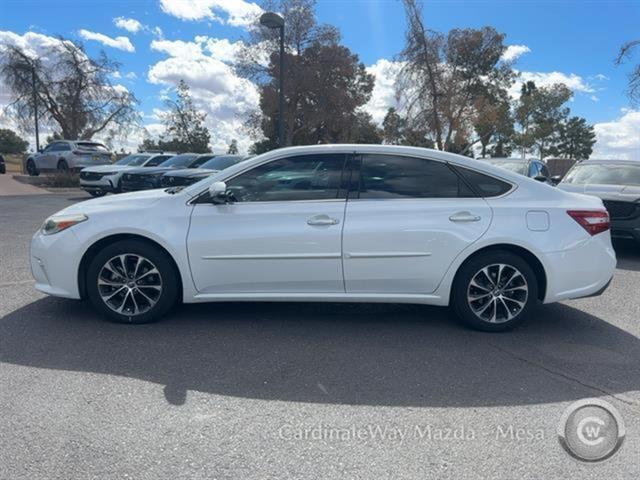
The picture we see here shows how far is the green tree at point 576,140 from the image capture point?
54.7 meters

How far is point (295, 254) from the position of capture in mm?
4320

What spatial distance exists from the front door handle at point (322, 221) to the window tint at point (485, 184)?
1.25 metres

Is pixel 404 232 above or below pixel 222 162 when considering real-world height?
below

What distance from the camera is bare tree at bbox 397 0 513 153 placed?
2184 cm

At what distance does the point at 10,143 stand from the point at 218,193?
273 feet

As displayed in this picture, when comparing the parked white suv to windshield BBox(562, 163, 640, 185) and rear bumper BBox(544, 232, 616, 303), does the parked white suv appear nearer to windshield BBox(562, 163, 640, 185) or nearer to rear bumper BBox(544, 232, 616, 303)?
windshield BBox(562, 163, 640, 185)

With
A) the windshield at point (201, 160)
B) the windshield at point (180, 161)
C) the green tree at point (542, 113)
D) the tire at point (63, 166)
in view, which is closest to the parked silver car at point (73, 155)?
the tire at point (63, 166)

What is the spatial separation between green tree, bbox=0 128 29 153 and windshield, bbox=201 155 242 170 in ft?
234

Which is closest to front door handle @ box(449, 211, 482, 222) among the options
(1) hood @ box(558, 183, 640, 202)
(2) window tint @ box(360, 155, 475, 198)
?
(2) window tint @ box(360, 155, 475, 198)

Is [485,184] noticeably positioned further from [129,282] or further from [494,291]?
[129,282]

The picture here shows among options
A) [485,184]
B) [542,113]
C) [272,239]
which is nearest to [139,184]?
Result: [272,239]

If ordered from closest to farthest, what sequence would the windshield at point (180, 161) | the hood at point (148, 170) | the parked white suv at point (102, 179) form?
the hood at point (148, 170) → the parked white suv at point (102, 179) → the windshield at point (180, 161)

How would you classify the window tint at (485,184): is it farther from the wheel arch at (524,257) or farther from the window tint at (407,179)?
the wheel arch at (524,257)

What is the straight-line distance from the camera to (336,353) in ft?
13.1
